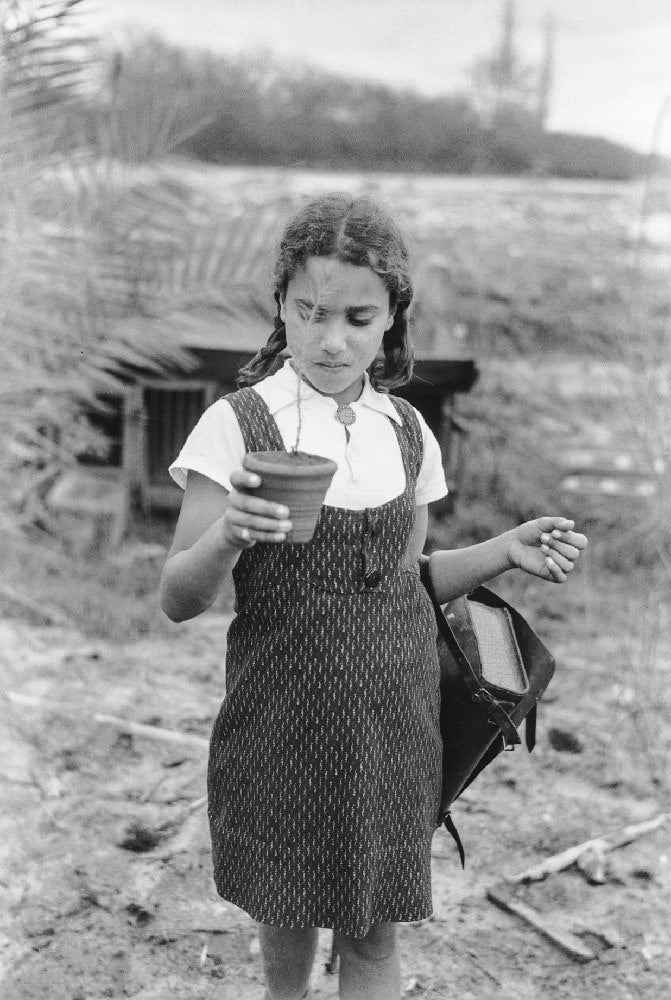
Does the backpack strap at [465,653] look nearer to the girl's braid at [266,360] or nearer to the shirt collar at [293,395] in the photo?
the shirt collar at [293,395]

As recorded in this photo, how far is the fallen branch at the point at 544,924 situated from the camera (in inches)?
83.1

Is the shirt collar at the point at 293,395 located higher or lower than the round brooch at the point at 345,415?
higher

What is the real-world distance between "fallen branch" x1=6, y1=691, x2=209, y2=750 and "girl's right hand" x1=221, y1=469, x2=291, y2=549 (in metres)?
1.85

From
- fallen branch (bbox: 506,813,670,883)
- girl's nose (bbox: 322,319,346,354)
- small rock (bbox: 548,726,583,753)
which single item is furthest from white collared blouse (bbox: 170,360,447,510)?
small rock (bbox: 548,726,583,753)

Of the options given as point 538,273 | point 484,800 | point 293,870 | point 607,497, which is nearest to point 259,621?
point 293,870

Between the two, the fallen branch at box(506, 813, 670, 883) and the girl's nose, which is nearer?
the girl's nose

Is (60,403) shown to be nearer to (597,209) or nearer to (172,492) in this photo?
(172,492)

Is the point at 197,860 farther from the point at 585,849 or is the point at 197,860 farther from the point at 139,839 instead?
the point at 585,849

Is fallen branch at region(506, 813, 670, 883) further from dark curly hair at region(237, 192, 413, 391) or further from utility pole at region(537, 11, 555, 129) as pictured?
utility pole at region(537, 11, 555, 129)

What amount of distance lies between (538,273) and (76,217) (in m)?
2.67

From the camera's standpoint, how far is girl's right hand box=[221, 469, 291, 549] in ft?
3.85

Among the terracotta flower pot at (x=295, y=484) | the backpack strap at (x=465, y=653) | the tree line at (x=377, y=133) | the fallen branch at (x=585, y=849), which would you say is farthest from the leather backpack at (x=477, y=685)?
the tree line at (x=377, y=133)

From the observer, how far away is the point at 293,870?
1511mm

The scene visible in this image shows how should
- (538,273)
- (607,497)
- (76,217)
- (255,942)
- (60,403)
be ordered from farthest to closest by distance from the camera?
(538,273) → (607,497) → (60,403) → (76,217) → (255,942)
